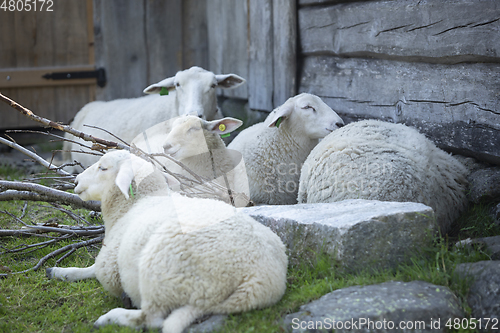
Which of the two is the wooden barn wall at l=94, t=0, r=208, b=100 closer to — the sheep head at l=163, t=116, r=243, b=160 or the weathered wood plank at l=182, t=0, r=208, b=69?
the weathered wood plank at l=182, t=0, r=208, b=69

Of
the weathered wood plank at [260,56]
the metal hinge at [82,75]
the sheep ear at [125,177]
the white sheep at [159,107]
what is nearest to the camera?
the sheep ear at [125,177]

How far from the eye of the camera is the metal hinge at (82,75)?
8.09 metres

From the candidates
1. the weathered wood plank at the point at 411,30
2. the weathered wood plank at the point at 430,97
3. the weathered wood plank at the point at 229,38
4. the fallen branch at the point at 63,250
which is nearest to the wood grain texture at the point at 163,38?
the weathered wood plank at the point at 229,38

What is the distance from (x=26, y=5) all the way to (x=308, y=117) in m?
5.98

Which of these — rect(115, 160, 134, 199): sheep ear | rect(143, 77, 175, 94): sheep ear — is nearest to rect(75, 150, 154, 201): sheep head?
rect(115, 160, 134, 199): sheep ear

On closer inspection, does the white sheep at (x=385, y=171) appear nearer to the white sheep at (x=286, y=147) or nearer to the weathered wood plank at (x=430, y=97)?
the weathered wood plank at (x=430, y=97)

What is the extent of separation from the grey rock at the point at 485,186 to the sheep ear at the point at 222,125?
193 centimetres

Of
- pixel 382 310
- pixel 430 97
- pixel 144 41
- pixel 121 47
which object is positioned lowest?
pixel 382 310

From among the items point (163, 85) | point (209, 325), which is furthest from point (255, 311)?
point (163, 85)

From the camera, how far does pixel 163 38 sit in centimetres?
846

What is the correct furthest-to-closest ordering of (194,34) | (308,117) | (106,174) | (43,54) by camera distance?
(194,34)
(43,54)
(308,117)
(106,174)

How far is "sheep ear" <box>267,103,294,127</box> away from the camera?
426cm

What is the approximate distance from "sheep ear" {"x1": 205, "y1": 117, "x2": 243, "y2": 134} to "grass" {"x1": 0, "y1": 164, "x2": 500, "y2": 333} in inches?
61.9

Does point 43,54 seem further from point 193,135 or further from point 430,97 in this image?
point 430,97
